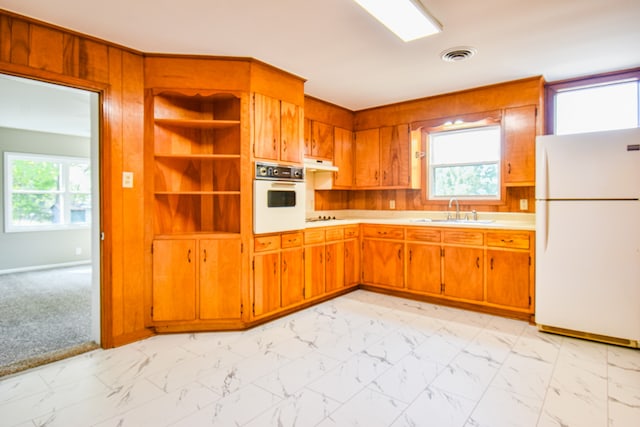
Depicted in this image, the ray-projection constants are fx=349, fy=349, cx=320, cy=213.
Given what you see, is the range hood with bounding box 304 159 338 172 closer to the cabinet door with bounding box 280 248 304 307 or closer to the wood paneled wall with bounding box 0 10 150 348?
the cabinet door with bounding box 280 248 304 307

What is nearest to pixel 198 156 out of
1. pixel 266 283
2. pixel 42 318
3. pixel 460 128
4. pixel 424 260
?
pixel 266 283

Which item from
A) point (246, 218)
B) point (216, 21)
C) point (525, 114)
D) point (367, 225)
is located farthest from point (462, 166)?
point (216, 21)

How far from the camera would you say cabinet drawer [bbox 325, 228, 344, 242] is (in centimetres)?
413

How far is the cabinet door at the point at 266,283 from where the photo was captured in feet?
10.8

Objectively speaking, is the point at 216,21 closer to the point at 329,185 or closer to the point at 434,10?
the point at 434,10

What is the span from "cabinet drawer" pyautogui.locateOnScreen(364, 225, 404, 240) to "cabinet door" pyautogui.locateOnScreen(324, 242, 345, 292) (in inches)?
16.7

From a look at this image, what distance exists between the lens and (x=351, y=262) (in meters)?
4.50

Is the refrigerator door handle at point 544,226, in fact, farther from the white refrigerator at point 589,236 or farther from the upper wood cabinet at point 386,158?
the upper wood cabinet at point 386,158

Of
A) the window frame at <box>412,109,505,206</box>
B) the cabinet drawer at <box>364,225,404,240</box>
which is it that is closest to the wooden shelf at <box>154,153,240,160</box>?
the cabinet drawer at <box>364,225,404,240</box>

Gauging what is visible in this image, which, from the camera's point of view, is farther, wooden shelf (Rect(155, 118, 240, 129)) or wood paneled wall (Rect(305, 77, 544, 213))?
wood paneled wall (Rect(305, 77, 544, 213))

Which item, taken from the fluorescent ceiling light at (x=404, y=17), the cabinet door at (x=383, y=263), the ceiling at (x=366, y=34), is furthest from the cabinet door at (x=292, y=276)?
the fluorescent ceiling light at (x=404, y=17)

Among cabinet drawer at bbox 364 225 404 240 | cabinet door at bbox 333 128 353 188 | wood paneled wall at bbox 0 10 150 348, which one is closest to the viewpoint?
wood paneled wall at bbox 0 10 150 348

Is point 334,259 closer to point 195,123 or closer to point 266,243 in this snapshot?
point 266,243

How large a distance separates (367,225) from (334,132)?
133 cm
